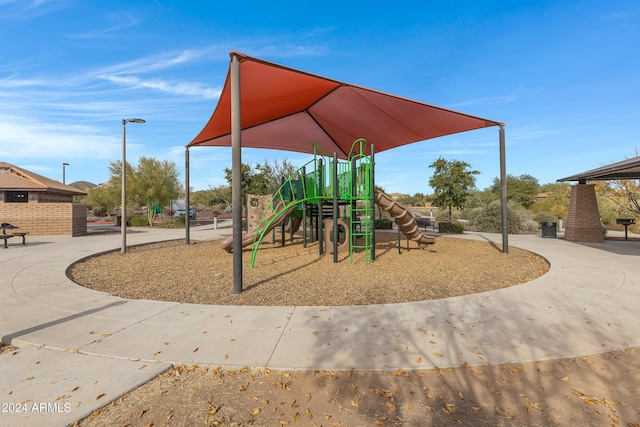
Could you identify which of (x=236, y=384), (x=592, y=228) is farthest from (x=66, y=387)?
(x=592, y=228)

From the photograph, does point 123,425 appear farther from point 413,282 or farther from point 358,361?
point 413,282

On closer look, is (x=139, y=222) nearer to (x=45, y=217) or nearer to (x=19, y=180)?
(x=19, y=180)

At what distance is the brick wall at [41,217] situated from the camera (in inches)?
734

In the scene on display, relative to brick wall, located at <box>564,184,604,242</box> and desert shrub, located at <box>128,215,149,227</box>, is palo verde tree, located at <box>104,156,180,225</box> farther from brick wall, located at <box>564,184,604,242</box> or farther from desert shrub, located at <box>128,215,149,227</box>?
brick wall, located at <box>564,184,604,242</box>

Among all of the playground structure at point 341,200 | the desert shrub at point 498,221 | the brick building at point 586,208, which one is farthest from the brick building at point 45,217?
the brick building at point 586,208

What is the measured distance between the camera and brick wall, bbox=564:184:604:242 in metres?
14.3

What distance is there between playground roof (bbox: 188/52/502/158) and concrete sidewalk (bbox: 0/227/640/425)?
5.33 m

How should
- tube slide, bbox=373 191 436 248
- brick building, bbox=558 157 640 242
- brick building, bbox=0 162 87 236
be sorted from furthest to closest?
1. brick building, bbox=0 162 87 236
2. brick building, bbox=558 157 640 242
3. tube slide, bbox=373 191 436 248

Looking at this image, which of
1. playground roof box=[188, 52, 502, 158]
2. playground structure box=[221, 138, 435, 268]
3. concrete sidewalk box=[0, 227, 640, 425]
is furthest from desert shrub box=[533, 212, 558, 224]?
concrete sidewalk box=[0, 227, 640, 425]

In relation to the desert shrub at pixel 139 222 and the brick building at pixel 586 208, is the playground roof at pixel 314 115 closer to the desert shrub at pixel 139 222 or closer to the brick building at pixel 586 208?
the brick building at pixel 586 208

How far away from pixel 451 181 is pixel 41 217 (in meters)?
27.2

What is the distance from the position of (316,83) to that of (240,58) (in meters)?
2.93

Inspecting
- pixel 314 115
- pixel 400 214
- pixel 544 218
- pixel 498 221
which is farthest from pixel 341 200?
pixel 544 218

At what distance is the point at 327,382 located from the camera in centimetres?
299
